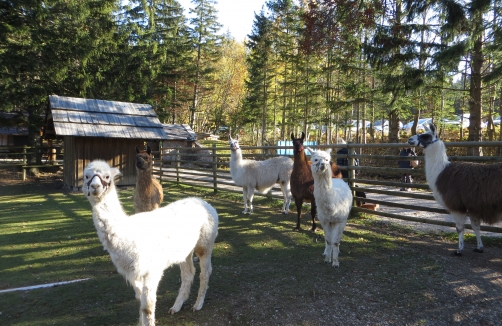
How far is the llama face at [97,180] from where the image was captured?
8.22 ft

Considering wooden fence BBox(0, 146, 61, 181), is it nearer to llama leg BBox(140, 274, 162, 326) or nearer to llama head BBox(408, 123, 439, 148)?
llama leg BBox(140, 274, 162, 326)

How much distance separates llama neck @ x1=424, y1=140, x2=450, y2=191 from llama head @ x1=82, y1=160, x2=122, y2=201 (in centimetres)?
475

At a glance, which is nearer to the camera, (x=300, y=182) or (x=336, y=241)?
(x=336, y=241)

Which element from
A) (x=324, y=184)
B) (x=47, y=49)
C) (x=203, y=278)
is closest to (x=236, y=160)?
(x=324, y=184)

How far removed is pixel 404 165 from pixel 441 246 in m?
7.73

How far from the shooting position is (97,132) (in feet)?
39.3

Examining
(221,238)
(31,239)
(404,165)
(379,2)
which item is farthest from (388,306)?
(379,2)

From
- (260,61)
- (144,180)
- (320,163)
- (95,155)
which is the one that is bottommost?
(144,180)

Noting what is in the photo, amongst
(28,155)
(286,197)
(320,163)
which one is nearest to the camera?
(320,163)

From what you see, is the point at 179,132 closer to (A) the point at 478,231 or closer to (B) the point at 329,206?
(B) the point at 329,206

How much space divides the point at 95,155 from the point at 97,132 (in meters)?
1.06

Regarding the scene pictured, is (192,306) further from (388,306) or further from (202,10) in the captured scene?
(202,10)

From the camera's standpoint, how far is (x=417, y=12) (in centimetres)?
957

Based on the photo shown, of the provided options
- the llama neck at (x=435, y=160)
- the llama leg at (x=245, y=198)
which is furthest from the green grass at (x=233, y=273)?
the llama neck at (x=435, y=160)
